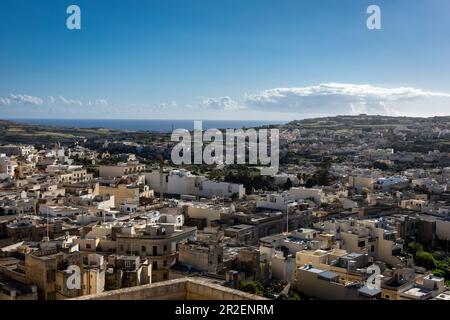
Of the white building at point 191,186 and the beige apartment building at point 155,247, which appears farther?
the white building at point 191,186

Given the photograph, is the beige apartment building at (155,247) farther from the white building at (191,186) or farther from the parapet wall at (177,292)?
the white building at (191,186)

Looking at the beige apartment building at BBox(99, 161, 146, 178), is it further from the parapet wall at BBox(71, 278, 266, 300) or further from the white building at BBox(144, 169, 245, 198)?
the parapet wall at BBox(71, 278, 266, 300)

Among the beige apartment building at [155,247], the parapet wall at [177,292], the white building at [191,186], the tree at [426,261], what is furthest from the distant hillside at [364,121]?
the parapet wall at [177,292]

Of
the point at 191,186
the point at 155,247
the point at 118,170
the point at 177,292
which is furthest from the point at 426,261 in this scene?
the point at 118,170

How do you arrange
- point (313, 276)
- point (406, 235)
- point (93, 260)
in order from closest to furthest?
1. point (93, 260)
2. point (313, 276)
3. point (406, 235)

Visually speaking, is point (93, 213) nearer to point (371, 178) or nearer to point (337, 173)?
point (371, 178)

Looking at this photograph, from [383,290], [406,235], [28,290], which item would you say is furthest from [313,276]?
[406,235]

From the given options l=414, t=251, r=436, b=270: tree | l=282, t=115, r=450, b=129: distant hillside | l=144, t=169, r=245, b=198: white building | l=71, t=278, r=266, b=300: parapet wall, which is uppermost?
l=282, t=115, r=450, b=129: distant hillside

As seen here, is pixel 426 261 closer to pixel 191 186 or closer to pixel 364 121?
pixel 191 186

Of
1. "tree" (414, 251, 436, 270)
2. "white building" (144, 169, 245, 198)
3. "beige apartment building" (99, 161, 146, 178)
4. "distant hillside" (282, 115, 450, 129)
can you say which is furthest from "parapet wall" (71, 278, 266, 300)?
"distant hillside" (282, 115, 450, 129)
